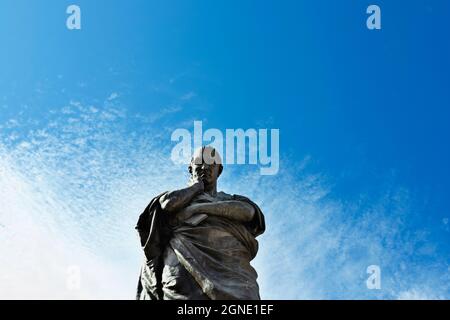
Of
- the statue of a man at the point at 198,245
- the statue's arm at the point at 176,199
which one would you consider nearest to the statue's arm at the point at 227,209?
the statue of a man at the point at 198,245

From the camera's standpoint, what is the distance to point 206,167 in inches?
454

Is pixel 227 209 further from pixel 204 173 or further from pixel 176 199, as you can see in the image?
pixel 204 173

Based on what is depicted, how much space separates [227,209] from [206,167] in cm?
107

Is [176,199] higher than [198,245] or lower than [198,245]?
higher

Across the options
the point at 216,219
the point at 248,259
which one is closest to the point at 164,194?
the point at 216,219

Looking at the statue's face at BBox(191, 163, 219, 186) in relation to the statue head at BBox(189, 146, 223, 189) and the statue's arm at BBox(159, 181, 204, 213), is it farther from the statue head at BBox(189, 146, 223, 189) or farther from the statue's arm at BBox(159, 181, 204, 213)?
the statue's arm at BBox(159, 181, 204, 213)

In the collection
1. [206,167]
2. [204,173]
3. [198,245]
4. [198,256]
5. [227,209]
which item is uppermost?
[206,167]

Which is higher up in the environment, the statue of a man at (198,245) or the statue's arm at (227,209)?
the statue's arm at (227,209)

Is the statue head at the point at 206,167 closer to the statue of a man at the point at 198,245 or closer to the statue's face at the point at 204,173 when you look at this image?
the statue's face at the point at 204,173

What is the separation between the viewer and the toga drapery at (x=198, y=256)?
32.3 ft

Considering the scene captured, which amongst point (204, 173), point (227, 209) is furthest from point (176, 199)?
point (204, 173)
